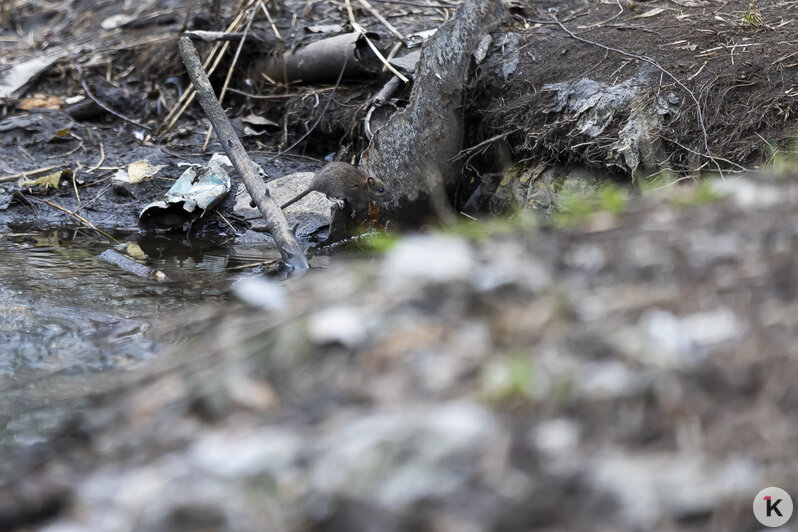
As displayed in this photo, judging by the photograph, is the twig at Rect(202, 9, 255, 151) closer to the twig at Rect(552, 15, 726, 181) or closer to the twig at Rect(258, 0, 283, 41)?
the twig at Rect(258, 0, 283, 41)

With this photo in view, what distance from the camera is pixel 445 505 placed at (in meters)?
1.33

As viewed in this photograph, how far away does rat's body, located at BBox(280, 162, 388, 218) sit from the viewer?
A: 5.55 metres

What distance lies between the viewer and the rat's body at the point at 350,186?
5.55 m

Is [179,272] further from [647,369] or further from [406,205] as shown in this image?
[647,369]

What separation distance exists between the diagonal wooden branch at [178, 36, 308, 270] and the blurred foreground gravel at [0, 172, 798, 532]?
263 cm

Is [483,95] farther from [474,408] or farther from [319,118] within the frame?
[474,408]

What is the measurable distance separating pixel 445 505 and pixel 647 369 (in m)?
0.52

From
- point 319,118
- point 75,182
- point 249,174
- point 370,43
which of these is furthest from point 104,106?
point 249,174

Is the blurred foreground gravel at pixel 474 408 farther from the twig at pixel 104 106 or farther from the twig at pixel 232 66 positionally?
the twig at pixel 104 106

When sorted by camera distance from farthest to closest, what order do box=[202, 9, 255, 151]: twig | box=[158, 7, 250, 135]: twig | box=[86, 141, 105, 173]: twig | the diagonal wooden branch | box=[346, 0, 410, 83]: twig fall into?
box=[158, 7, 250, 135]: twig, box=[202, 9, 255, 151]: twig, box=[86, 141, 105, 173]: twig, box=[346, 0, 410, 83]: twig, the diagonal wooden branch

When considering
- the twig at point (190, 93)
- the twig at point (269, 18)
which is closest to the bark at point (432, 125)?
the twig at point (269, 18)

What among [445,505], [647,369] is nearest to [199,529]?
[445,505]

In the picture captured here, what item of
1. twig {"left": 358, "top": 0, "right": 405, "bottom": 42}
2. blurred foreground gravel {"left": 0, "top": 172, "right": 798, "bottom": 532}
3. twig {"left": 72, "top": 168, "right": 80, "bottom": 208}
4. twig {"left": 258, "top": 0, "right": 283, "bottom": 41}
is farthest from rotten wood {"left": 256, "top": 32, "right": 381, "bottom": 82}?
blurred foreground gravel {"left": 0, "top": 172, "right": 798, "bottom": 532}

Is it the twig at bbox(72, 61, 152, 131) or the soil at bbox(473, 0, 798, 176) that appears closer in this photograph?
the soil at bbox(473, 0, 798, 176)
